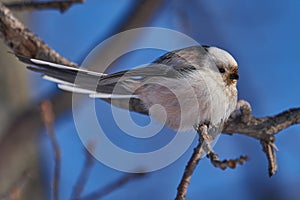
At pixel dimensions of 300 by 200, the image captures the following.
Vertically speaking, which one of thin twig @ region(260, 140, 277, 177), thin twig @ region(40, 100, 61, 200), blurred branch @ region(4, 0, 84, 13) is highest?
thin twig @ region(260, 140, 277, 177)

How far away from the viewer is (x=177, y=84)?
3.79 ft

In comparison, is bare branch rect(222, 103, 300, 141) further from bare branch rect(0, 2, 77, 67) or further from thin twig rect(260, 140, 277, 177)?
bare branch rect(0, 2, 77, 67)

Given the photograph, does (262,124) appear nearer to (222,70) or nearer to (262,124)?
(262,124)

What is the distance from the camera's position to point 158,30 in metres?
1.63

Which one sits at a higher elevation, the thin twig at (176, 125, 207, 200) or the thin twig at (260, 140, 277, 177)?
the thin twig at (260, 140, 277, 177)

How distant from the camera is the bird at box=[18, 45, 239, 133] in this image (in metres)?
→ 1.12

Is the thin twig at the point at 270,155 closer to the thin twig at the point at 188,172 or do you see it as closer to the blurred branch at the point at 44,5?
the thin twig at the point at 188,172

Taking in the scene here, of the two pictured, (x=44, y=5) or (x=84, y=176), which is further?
(x=44, y=5)

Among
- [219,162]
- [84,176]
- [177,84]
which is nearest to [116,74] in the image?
[177,84]

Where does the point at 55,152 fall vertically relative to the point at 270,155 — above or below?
below

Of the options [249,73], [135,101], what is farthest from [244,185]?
[135,101]

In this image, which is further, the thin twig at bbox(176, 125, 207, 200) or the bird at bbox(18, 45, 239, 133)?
the bird at bbox(18, 45, 239, 133)

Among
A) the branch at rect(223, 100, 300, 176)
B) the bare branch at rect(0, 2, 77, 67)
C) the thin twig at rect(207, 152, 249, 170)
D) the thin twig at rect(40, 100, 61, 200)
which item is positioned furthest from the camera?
the bare branch at rect(0, 2, 77, 67)

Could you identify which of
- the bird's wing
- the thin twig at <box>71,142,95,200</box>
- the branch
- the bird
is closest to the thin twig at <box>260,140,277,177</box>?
the branch
